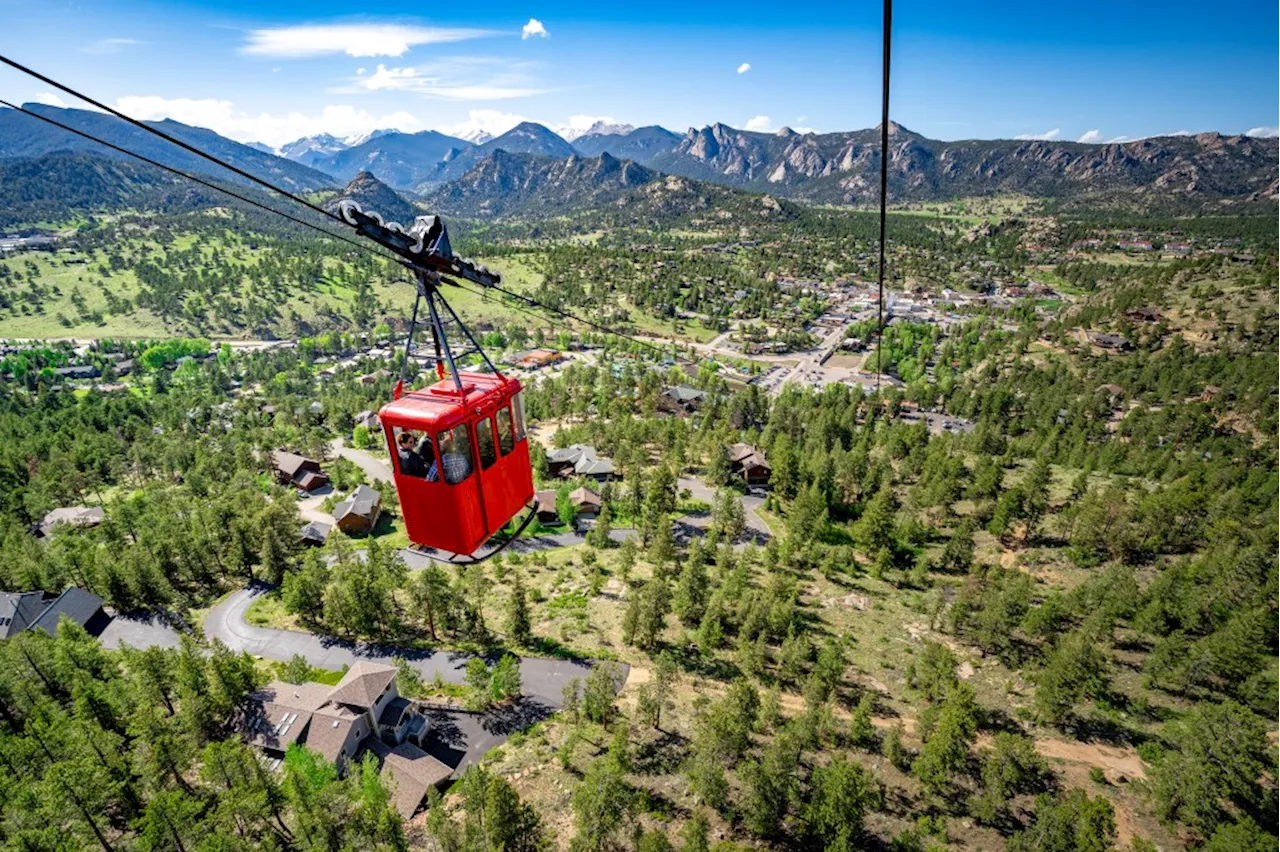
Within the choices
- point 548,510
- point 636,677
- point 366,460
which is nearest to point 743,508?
point 548,510

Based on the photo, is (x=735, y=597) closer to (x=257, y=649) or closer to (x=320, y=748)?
(x=320, y=748)

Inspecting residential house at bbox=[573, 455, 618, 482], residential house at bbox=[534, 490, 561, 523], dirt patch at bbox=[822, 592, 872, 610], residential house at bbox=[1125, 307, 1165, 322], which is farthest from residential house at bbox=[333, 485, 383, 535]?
residential house at bbox=[1125, 307, 1165, 322]

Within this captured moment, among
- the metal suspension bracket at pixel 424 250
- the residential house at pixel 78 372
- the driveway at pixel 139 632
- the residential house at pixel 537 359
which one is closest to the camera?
the metal suspension bracket at pixel 424 250

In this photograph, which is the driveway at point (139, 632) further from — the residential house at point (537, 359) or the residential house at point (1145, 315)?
the residential house at point (1145, 315)

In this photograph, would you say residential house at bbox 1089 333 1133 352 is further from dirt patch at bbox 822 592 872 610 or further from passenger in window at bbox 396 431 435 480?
passenger in window at bbox 396 431 435 480

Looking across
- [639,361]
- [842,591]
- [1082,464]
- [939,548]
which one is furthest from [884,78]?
[639,361]

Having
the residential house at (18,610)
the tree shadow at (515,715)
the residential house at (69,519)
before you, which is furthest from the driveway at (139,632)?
the tree shadow at (515,715)

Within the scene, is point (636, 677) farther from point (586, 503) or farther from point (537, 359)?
point (537, 359)
